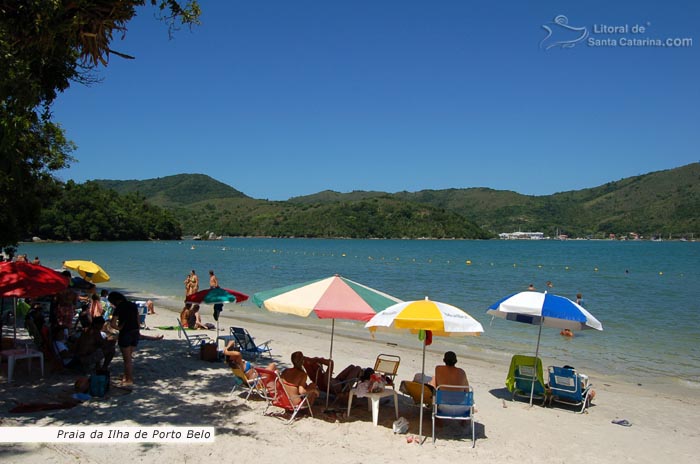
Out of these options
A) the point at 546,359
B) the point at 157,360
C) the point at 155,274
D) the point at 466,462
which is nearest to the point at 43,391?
the point at 157,360

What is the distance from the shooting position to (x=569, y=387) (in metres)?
8.31

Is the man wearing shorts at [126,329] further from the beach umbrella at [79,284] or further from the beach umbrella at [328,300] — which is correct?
the beach umbrella at [79,284]

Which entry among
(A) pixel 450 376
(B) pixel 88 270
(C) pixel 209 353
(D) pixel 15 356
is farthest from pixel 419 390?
(B) pixel 88 270

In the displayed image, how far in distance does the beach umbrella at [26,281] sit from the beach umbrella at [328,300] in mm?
3292

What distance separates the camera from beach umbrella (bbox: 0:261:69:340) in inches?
293

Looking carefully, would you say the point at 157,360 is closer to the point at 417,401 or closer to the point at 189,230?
the point at 417,401

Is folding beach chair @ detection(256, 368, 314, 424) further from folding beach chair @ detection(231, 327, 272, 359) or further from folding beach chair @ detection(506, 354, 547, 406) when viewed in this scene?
folding beach chair @ detection(506, 354, 547, 406)

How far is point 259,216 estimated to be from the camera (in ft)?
595

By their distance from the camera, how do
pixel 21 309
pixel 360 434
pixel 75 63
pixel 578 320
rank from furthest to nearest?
pixel 21 309 → pixel 75 63 → pixel 578 320 → pixel 360 434

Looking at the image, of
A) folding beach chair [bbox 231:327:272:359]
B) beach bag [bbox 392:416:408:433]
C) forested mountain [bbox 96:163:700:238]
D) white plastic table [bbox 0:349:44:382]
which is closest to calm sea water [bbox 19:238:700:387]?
folding beach chair [bbox 231:327:272:359]

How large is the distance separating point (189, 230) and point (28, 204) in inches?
6592

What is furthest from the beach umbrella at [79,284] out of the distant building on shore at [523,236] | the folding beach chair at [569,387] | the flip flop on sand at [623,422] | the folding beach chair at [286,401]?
the distant building on shore at [523,236]

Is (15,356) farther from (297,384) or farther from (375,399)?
(375,399)

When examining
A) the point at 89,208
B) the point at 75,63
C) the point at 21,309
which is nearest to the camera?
the point at 75,63
